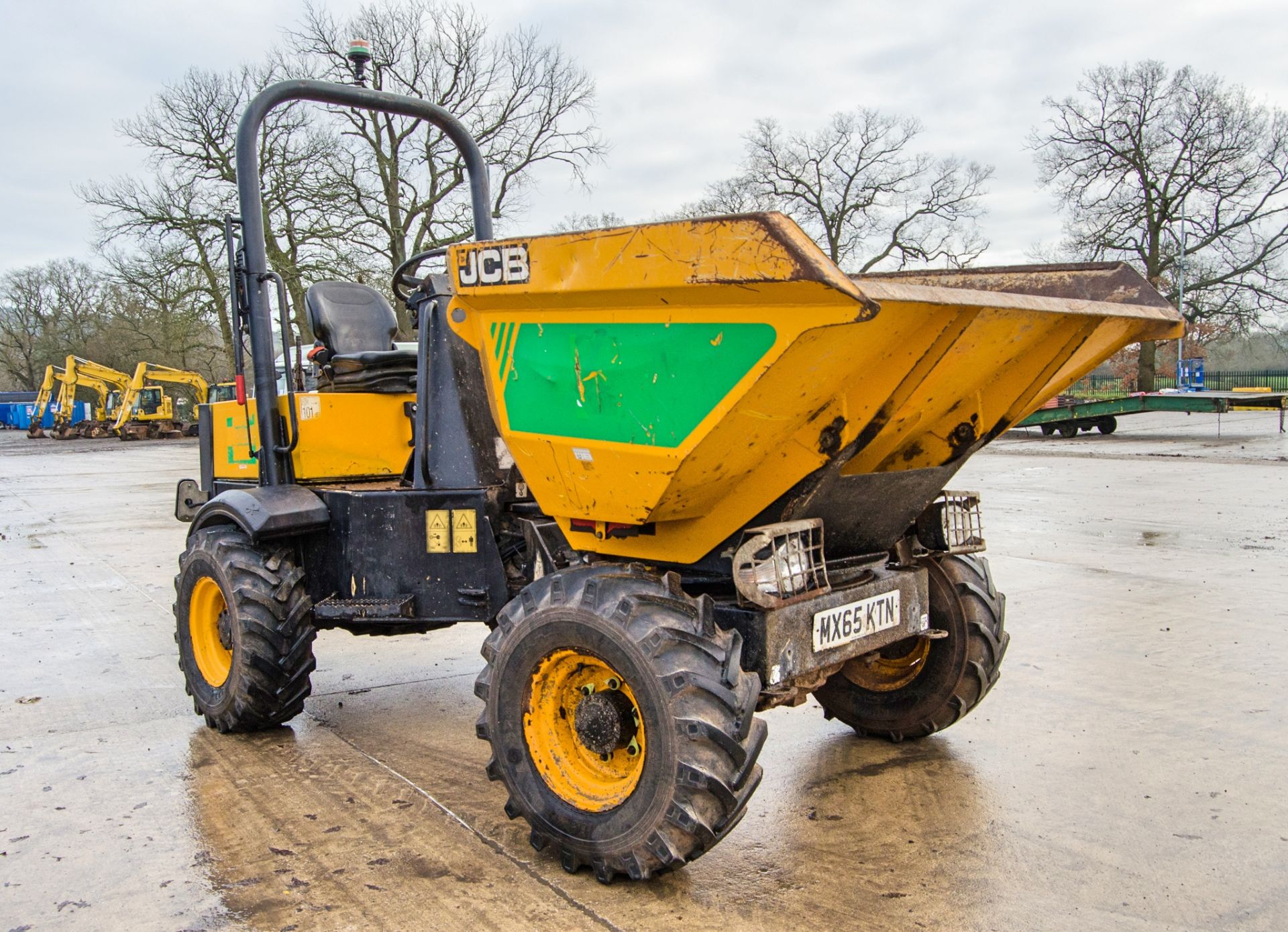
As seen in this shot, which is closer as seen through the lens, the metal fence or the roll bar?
the roll bar

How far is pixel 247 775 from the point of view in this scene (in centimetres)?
418

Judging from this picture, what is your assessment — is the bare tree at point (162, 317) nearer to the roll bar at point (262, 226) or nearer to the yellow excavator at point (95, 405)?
the yellow excavator at point (95, 405)

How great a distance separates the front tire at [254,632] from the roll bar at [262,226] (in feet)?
1.36

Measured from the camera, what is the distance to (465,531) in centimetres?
423

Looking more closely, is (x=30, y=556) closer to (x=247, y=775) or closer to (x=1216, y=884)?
(x=247, y=775)

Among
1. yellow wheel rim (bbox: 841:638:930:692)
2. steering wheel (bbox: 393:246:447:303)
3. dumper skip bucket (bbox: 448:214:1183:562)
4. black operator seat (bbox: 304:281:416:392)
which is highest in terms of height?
steering wheel (bbox: 393:246:447:303)

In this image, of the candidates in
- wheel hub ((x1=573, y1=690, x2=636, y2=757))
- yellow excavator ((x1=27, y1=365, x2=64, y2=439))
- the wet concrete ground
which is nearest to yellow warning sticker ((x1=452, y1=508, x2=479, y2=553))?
the wet concrete ground

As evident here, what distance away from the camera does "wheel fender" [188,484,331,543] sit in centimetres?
449

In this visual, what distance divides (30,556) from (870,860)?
31.6 feet

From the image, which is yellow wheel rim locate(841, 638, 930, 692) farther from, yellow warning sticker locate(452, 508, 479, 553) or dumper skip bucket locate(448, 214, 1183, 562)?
yellow warning sticker locate(452, 508, 479, 553)

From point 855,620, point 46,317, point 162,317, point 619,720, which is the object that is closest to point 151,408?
point 162,317

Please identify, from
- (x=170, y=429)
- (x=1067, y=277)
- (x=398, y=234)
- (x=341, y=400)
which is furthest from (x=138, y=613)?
(x=170, y=429)

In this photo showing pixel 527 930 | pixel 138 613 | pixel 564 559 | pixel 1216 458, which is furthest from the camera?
pixel 1216 458

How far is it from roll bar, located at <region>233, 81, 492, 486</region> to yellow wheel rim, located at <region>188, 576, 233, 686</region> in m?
0.60
